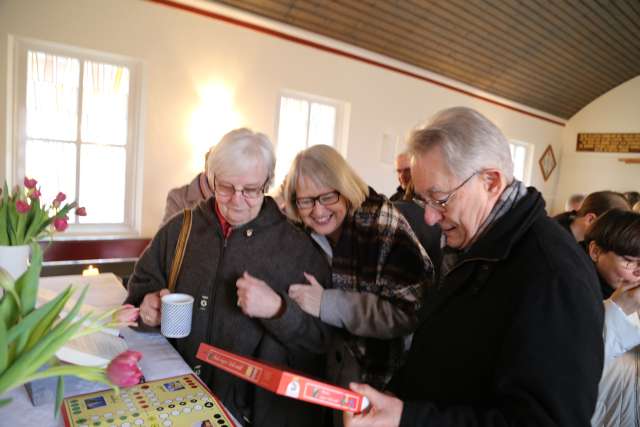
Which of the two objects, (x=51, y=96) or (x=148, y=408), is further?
(x=51, y=96)

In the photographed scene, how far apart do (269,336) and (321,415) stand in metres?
0.35

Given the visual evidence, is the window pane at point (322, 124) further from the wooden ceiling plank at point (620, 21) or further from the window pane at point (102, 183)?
the wooden ceiling plank at point (620, 21)

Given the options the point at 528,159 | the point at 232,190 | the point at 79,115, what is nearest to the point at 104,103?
the point at 79,115

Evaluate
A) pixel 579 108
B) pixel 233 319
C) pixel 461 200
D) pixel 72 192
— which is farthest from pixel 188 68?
pixel 579 108

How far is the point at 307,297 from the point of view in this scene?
4.76 ft

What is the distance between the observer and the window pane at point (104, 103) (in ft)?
12.2

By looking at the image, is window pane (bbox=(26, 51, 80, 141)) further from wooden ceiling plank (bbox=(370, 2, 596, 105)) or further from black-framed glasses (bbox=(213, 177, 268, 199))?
wooden ceiling plank (bbox=(370, 2, 596, 105))

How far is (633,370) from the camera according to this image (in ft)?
5.99

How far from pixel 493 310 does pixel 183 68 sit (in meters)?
→ 3.89

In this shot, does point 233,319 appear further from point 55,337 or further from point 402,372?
point 55,337

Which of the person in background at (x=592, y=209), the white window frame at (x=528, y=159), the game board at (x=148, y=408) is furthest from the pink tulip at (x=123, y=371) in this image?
the white window frame at (x=528, y=159)

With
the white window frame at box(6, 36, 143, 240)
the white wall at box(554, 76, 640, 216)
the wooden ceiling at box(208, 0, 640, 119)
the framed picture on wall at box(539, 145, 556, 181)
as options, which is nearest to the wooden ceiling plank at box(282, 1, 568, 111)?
the wooden ceiling at box(208, 0, 640, 119)

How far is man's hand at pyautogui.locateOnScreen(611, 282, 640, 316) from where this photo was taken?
1.74m

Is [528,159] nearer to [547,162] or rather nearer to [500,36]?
[547,162]
